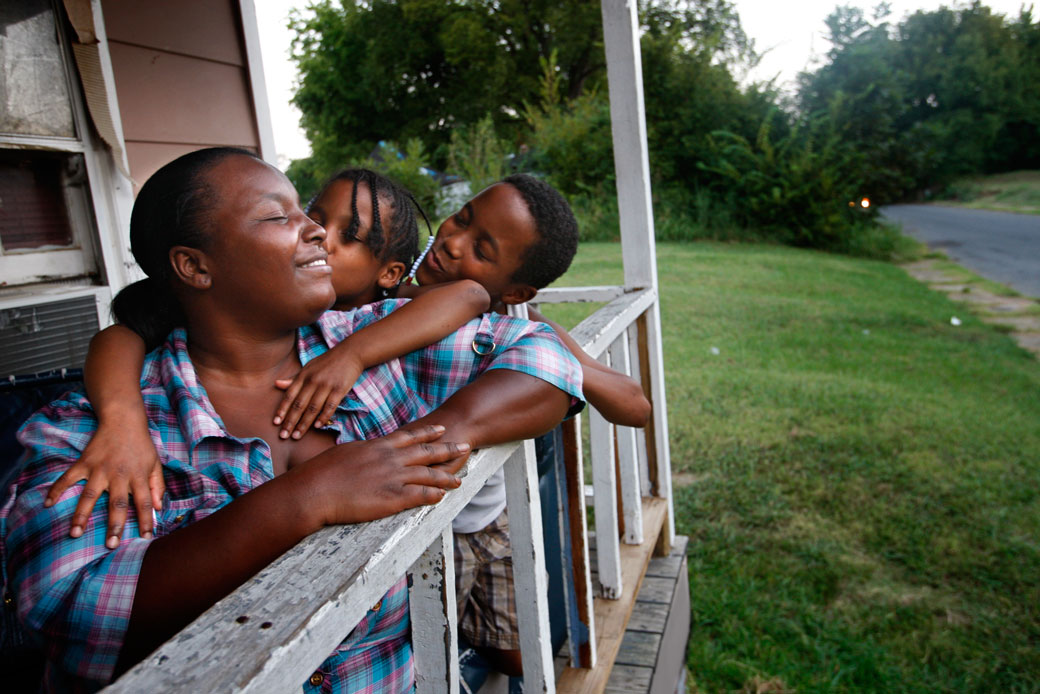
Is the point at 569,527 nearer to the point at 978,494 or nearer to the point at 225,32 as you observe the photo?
the point at 225,32

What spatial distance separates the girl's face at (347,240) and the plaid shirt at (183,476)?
0.46ft

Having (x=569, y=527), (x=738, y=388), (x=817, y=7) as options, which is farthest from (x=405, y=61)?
(x=569, y=527)

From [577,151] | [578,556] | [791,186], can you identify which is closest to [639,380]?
[578,556]

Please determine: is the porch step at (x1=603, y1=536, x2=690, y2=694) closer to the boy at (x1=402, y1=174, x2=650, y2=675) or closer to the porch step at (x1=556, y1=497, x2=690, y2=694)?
the porch step at (x1=556, y1=497, x2=690, y2=694)

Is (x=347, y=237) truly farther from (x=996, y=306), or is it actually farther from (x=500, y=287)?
(x=996, y=306)

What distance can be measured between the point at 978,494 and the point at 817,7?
118 feet

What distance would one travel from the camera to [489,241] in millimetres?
1724

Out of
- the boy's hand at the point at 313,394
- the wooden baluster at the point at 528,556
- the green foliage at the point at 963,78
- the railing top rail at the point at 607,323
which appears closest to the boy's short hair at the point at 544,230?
the railing top rail at the point at 607,323

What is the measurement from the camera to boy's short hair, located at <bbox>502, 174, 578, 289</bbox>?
1.73 metres

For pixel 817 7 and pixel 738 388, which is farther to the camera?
pixel 817 7

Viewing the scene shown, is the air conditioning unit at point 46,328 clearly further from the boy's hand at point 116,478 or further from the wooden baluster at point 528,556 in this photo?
the wooden baluster at point 528,556

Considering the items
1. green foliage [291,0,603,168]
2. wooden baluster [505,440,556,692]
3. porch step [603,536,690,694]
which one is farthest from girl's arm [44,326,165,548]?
green foliage [291,0,603,168]

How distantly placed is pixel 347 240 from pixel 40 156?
1.34 m

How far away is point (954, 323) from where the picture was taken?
29.4 feet
